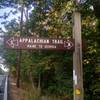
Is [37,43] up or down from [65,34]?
down

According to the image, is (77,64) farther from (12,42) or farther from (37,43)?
(12,42)

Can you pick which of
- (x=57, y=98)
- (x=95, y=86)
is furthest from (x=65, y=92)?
(x=95, y=86)

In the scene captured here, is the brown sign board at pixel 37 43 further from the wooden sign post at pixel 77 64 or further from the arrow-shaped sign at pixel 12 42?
the wooden sign post at pixel 77 64

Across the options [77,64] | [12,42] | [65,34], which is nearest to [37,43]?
[12,42]

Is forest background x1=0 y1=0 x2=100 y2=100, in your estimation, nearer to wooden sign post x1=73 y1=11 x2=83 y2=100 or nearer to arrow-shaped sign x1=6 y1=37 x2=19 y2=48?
wooden sign post x1=73 y1=11 x2=83 y2=100

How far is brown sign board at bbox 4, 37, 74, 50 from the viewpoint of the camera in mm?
9844

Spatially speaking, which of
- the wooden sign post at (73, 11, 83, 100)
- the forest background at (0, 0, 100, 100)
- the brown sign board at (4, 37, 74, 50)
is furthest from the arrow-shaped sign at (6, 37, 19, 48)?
the forest background at (0, 0, 100, 100)

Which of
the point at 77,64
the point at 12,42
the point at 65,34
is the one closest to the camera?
the point at 12,42

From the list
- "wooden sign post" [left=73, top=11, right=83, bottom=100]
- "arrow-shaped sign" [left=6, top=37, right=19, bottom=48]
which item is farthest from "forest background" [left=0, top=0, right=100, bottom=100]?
"arrow-shaped sign" [left=6, top=37, right=19, bottom=48]

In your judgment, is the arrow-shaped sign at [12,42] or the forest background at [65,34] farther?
the forest background at [65,34]

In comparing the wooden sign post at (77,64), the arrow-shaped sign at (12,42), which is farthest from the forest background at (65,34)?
the arrow-shaped sign at (12,42)

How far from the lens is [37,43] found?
10031 mm

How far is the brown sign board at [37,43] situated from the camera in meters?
9.84

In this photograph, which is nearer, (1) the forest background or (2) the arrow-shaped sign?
(2) the arrow-shaped sign
